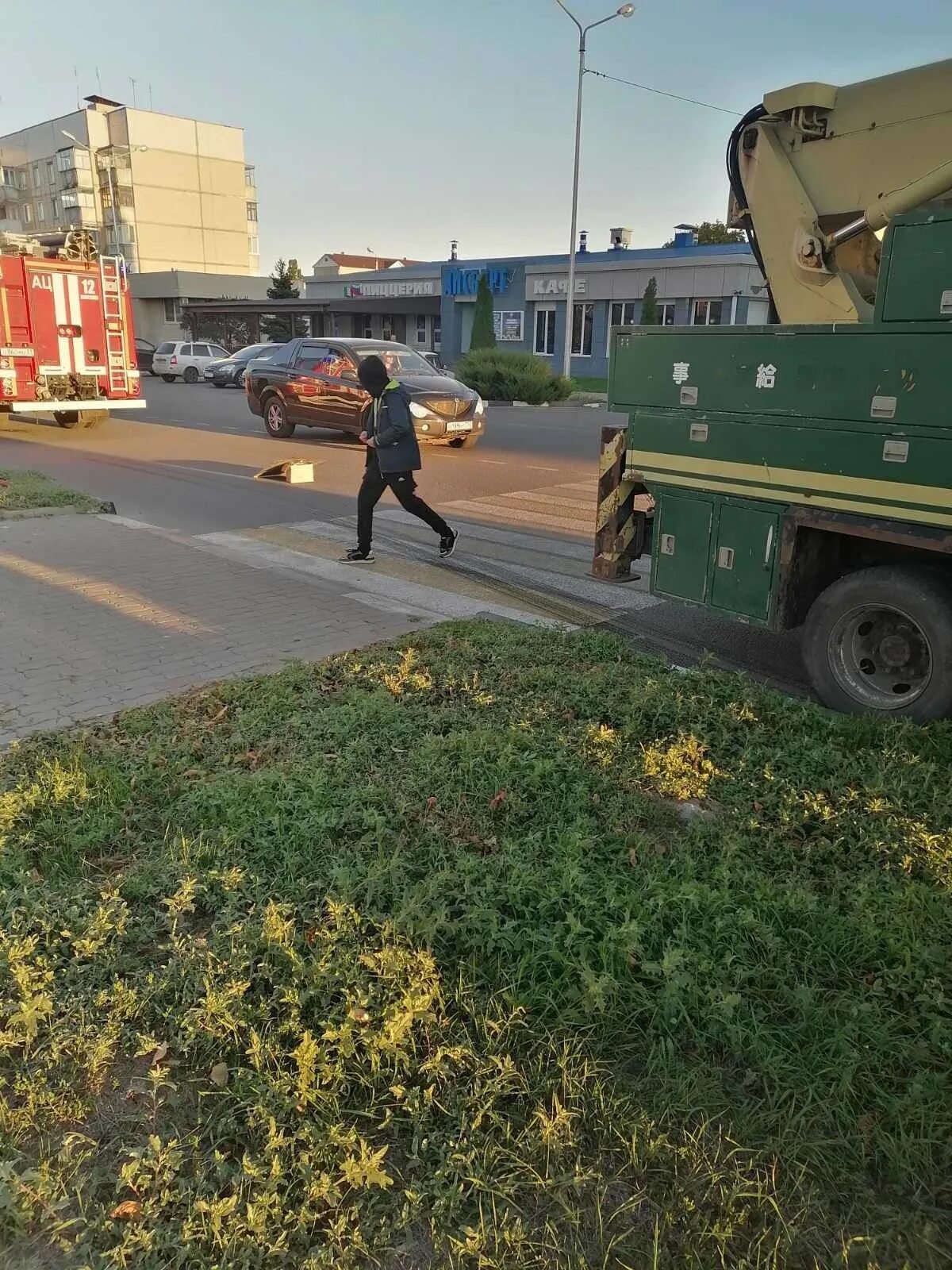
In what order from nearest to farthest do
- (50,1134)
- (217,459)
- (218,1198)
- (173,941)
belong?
(218,1198) → (50,1134) → (173,941) → (217,459)

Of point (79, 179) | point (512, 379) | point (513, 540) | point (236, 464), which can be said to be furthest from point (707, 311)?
point (79, 179)

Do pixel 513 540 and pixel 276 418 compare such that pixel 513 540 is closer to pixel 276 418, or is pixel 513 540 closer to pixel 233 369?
pixel 276 418

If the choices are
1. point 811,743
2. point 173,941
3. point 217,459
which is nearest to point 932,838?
point 811,743

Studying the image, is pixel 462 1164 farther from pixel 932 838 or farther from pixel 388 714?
pixel 388 714

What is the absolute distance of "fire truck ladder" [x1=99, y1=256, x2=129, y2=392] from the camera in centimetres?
1725

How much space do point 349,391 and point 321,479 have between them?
12.4ft

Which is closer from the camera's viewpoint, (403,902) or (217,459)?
(403,902)

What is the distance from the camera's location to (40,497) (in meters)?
10.8

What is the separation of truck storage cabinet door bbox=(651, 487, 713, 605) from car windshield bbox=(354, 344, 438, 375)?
11.8 meters

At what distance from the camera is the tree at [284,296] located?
53.1 m

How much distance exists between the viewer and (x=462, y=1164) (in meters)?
2.29

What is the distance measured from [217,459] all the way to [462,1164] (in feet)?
48.0

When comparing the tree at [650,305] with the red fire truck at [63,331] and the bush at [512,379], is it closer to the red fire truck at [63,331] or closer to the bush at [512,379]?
the bush at [512,379]

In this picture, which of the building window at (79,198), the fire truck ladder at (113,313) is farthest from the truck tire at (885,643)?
the building window at (79,198)
